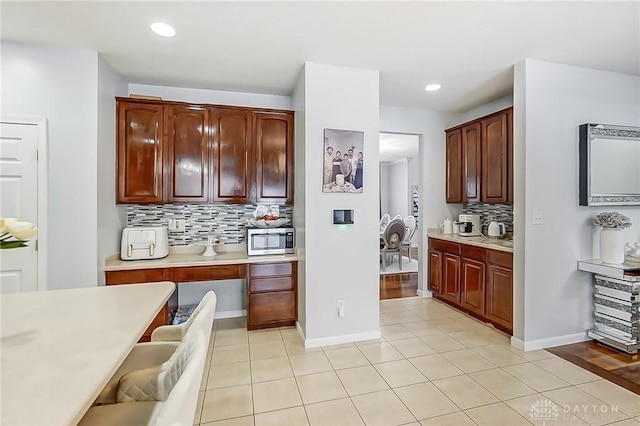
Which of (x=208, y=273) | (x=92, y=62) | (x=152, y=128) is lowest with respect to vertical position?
(x=208, y=273)

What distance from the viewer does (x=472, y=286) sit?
141 inches

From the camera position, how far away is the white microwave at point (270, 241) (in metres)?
3.25

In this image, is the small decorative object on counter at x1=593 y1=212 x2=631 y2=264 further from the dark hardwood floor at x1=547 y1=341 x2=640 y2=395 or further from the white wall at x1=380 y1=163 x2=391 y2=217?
the white wall at x1=380 y1=163 x2=391 y2=217

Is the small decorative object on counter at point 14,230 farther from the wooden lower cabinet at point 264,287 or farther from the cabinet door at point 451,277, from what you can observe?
the cabinet door at point 451,277

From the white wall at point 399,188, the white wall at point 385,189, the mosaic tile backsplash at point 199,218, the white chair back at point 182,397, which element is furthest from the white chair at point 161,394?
the white wall at point 385,189

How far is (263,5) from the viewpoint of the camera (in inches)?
79.4

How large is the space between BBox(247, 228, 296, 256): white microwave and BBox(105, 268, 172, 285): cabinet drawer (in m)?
0.80

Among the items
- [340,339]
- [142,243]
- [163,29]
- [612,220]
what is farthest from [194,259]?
[612,220]

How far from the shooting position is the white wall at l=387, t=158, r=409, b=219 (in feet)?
31.5

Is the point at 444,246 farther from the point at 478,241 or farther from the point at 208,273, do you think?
the point at 208,273

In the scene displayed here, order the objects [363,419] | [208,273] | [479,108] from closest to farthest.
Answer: [363,419] < [208,273] < [479,108]

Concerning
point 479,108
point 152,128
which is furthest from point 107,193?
point 479,108

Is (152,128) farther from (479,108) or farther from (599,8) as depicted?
(479,108)

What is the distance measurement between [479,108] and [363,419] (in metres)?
3.97
